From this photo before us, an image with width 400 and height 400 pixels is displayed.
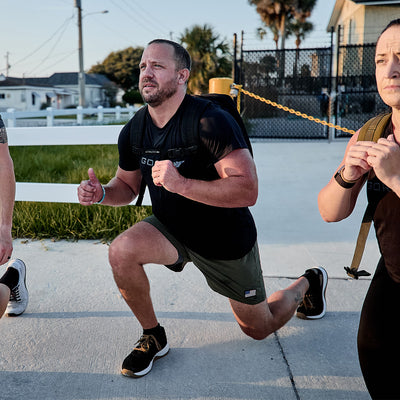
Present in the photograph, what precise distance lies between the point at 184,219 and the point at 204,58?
2508 cm

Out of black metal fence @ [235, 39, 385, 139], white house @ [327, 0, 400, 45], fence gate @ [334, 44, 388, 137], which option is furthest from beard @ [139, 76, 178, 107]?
white house @ [327, 0, 400, 45]

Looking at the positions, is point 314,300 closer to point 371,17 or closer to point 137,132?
point 137,132

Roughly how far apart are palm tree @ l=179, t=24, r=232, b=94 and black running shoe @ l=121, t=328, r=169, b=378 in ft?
79.0

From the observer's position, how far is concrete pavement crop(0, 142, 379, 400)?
237 centimetres

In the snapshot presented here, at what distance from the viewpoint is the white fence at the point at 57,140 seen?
4602 millimetres

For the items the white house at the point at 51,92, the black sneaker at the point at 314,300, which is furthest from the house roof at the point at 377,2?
the white house at the point at 51,92

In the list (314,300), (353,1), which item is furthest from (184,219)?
(353,1)

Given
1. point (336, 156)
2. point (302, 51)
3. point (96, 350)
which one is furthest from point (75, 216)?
point (302, 51)

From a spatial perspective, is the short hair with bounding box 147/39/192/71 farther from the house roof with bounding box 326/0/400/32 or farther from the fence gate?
the house roof with bounding box 326/0/400/32

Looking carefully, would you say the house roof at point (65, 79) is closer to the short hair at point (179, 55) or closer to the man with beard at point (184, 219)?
the short hair at point (179, 55)

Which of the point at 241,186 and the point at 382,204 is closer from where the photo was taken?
the point at 382,204

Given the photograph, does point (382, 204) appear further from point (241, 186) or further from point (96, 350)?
point (96, 350)

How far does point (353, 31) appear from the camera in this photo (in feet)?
79.8

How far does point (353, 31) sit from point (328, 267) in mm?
23139
